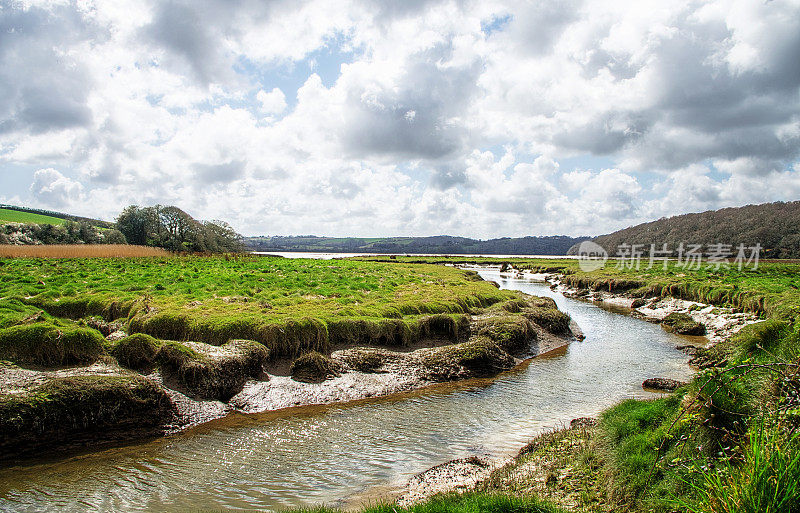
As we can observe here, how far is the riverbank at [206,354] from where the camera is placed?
35.1 feet

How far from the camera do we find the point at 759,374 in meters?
7.01

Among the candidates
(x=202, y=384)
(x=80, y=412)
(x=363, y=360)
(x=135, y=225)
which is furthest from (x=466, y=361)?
(x=135, y=225)

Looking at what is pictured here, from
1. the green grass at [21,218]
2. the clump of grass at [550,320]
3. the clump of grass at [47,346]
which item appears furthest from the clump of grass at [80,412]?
the green grass at [21,218]

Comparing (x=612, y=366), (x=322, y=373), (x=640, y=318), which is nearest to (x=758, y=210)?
(x=640, y=318)

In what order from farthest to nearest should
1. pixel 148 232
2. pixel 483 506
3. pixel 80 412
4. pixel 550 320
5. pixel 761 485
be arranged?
pixel 148 232 < pixel 550 320 < pixel 80 412 < pixel 483 506 < pixel 761 485

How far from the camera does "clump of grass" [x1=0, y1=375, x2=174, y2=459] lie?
382 inches

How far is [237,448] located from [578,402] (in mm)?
11066

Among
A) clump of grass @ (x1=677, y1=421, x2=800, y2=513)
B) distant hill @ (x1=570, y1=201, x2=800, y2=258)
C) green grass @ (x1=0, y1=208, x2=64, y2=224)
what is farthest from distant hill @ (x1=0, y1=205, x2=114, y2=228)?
distant hill @ (x1=570, y1=201, x2=800, y2=258)

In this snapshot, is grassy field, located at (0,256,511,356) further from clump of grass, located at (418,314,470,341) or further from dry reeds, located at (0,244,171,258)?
dry reeds, located at (0,244,171,258)

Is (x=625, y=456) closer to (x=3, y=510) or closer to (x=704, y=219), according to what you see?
(x=3, y=510)

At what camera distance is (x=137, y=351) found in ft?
45.5

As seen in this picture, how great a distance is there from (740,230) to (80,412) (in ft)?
610

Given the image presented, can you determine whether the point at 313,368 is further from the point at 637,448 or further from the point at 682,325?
the point at 682,325

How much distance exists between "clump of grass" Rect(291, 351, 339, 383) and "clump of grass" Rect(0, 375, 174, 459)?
4.34 meters
